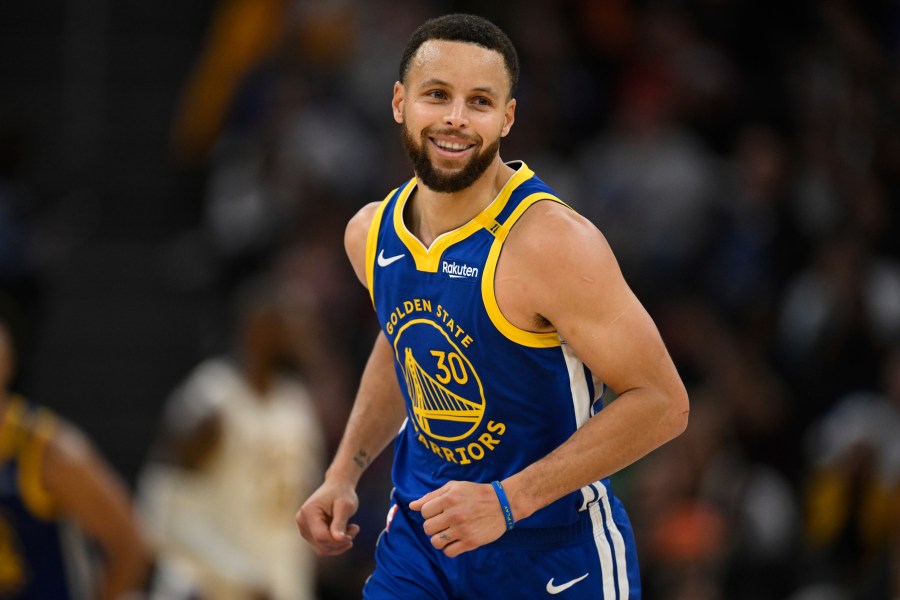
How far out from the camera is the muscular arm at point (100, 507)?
6.31 m

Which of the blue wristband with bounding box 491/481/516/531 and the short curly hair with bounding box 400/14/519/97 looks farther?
the short curly hair with bounding box 400/14/519/97

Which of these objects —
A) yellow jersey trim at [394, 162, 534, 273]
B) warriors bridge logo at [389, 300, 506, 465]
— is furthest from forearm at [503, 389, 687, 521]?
yellow jersey trim at [394, 162, 534, 273]

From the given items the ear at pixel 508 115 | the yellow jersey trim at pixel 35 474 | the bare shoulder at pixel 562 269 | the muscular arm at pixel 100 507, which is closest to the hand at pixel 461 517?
the bare shoulder at pixel 562 269

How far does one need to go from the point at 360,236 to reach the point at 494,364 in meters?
0.77

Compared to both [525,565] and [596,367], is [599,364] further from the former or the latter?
[525,565]

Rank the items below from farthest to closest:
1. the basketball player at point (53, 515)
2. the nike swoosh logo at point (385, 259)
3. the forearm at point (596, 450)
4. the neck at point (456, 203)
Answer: the basketball player at point (53, 515)
the nike swoosh logo at point (385, 259)
the neck at point (456, 203)
the forearm at point (596, 450)

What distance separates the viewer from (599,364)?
3998 mm

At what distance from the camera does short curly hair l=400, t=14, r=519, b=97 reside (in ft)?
13.6

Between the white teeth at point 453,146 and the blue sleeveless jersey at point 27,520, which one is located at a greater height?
the white teeth at point 453,146

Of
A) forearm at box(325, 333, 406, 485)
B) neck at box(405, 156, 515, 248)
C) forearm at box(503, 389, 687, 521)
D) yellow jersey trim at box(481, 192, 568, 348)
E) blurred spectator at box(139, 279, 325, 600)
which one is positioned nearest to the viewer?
forearm at box(503, 389, 687, 521)

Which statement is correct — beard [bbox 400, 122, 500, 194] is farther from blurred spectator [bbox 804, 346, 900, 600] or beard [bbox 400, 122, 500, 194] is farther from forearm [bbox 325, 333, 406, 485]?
blurred spectator [bbox 804, 346, 900, 600]

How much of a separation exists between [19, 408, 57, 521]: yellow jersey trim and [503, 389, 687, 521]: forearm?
312 cm

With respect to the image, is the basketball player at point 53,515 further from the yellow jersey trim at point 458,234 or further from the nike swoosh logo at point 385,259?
the yellow jersey trim at point 458,234

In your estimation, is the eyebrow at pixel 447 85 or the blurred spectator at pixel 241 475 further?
the blurred spectator at pixel 241 475
